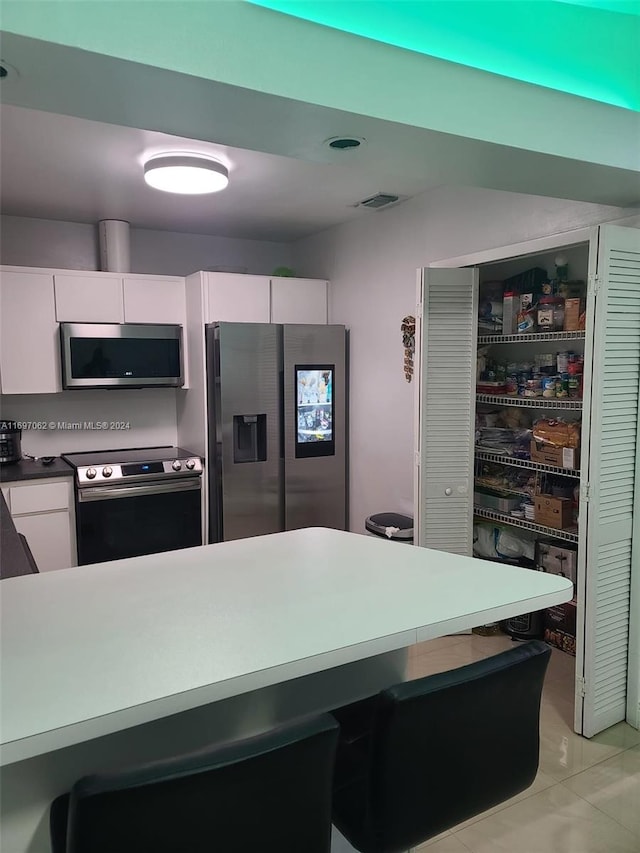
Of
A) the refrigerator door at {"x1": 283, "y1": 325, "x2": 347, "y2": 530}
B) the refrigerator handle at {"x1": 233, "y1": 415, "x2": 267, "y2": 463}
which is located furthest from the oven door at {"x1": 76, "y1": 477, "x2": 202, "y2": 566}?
the refrigerator door at {"x1": 283, "y1": 325, "x2": 347, "y2": 530}

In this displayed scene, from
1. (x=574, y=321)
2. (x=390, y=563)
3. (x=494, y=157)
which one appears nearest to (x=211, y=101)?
(x=494, y=157)

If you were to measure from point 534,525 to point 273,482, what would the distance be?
1.77 m

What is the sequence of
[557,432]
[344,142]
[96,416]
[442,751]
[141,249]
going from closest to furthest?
[442,751] < [344,142] < [557,432] < [96,416] < [141,249]

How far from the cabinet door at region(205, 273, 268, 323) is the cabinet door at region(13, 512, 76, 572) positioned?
63.6 inches

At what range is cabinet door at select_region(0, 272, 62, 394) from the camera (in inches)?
152

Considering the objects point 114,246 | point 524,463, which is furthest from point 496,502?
point 114,246

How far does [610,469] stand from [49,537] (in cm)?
322

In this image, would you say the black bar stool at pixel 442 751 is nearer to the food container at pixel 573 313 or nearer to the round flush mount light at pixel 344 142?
the round flush mount light at pixel 344 142

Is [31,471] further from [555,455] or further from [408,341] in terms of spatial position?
[555,455]

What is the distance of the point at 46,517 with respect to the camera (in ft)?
12.6

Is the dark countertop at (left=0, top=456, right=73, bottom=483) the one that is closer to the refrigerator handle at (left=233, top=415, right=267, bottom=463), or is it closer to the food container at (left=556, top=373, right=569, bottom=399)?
the refrigerator handle at (left=233, top=415, right=267, bottom=463)

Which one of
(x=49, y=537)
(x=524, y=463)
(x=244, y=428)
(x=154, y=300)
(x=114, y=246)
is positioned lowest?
(x=49, y=537)

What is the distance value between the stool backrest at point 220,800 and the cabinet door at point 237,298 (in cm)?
347

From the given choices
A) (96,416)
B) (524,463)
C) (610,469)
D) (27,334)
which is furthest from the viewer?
(96,416)
